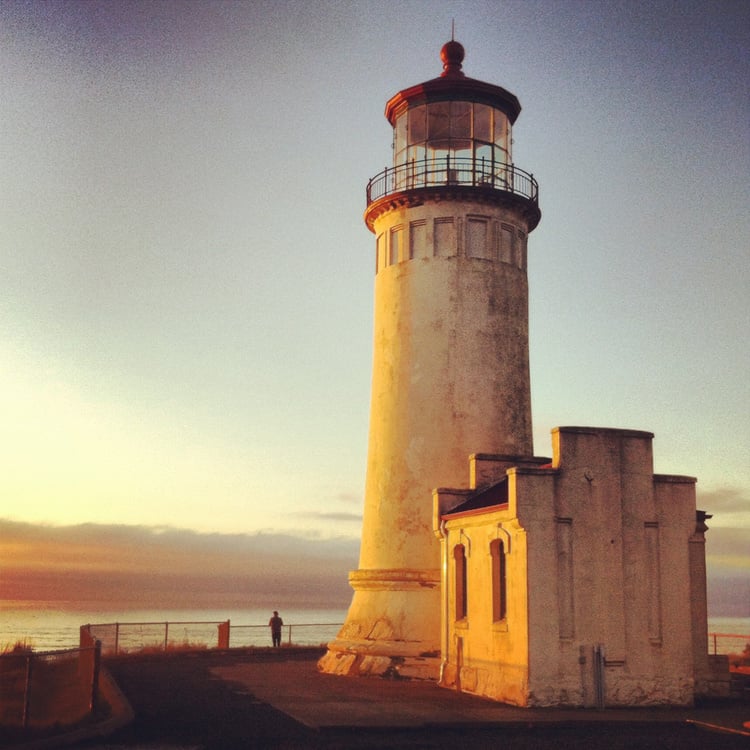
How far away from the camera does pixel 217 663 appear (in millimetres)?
29938

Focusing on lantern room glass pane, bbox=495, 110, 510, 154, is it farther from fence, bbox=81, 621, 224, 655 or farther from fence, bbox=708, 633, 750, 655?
fence, bbox=81, 621, 224, 655

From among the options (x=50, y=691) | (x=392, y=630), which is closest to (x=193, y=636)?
(x=392, y=630)

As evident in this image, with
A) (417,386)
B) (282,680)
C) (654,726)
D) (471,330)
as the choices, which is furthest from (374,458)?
(654,726)

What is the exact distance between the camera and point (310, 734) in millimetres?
15359

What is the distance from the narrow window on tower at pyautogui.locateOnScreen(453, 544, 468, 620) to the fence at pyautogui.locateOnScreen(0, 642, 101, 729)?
26.7ft

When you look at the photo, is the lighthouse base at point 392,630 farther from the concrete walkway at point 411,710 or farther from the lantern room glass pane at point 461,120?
the lantern room glass pane at point 461,120

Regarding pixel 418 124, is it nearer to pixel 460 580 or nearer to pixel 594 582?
pixel 460 580

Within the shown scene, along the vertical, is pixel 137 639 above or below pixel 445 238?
below

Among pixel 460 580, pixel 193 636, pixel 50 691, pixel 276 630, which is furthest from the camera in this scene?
pixel 193 636

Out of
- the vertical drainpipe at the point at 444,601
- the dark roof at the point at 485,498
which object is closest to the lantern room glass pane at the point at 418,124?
the dark roof at the point at 485,498

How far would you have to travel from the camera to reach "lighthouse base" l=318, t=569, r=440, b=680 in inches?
960

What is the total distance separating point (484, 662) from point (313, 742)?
24.1 ft

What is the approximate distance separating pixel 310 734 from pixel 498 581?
701cm

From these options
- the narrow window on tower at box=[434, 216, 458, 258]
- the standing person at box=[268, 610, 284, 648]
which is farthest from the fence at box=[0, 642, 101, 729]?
the standing person at box=[268, 610, 284, 648]
